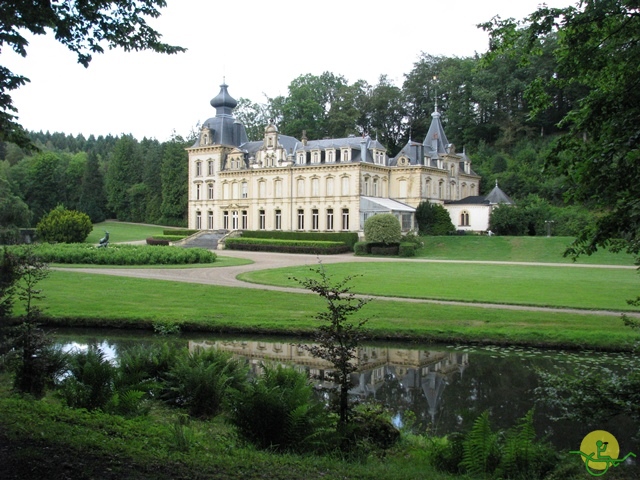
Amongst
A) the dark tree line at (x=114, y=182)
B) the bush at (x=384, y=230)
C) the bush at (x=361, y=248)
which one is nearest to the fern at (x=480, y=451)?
the bush at (x=384, y=230)

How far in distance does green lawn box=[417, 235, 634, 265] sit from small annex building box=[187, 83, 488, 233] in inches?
221

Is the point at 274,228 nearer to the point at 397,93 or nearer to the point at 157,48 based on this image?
the point at 397,93

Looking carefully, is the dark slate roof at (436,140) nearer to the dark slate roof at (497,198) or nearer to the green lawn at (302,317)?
the dark slate roof at (497,198)

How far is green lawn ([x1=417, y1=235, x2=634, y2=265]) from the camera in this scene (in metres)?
37.1

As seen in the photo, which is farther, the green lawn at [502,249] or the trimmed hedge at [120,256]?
the green lawn at [502,249]

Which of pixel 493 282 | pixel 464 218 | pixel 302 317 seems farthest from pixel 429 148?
pixel 302 317

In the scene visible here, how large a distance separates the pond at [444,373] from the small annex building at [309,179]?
34.3 m

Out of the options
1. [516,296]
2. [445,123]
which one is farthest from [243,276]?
[445,123]

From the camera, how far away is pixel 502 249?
4091 cm

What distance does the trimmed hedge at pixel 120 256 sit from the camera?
29.5m

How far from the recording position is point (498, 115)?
2532 inches

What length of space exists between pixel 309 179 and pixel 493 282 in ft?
98.6

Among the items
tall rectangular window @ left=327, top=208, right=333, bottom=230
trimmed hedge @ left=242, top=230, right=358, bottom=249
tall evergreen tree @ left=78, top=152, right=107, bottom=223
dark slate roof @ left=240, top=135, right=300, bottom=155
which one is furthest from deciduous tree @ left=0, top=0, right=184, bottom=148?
tall evergreen tree @ left=78, top=152, right=107, bottom=223

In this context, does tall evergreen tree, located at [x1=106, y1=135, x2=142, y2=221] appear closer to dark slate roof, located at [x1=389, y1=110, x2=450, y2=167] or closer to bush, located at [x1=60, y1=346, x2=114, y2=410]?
dark slate roof, located at [x1=389, y1=110, x2=450, y2=167]
